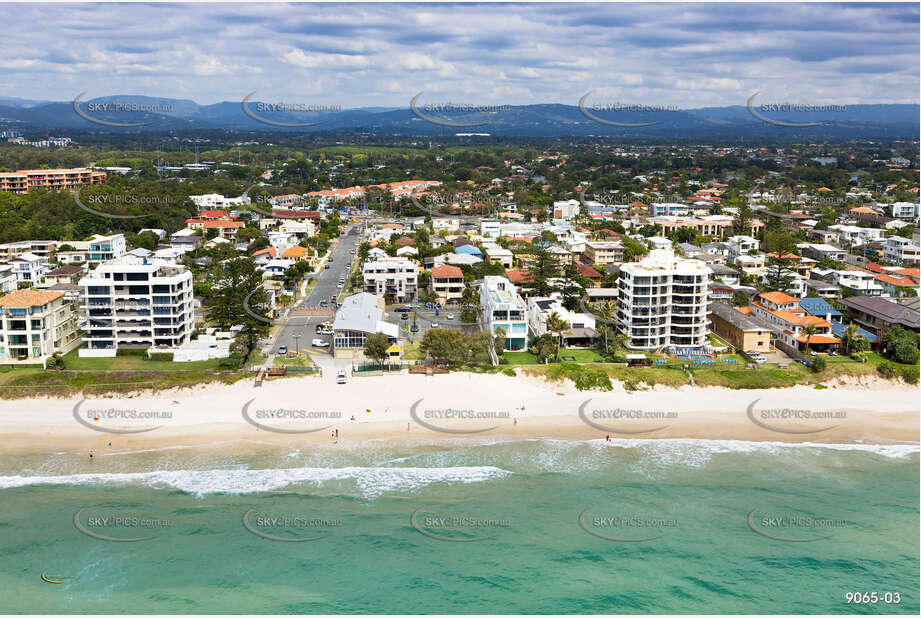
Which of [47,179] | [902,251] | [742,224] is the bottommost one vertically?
[902,251]

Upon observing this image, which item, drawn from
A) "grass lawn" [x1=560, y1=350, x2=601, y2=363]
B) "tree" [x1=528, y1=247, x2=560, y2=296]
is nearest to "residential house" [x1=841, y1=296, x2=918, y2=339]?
"grass lawn" [x1=560, y1=350, x2=601, y2=363]

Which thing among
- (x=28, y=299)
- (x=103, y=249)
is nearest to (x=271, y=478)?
(x=28, y=299)

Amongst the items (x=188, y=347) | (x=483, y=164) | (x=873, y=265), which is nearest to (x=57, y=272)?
(x=188, y=347)

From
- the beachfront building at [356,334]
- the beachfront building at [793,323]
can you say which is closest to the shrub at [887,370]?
the beachfront building at [793,323]

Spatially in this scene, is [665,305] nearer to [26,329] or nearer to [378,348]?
[378,348]

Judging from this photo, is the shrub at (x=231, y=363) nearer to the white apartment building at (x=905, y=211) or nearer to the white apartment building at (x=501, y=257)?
the white apartment building at (x=501, y=257)
